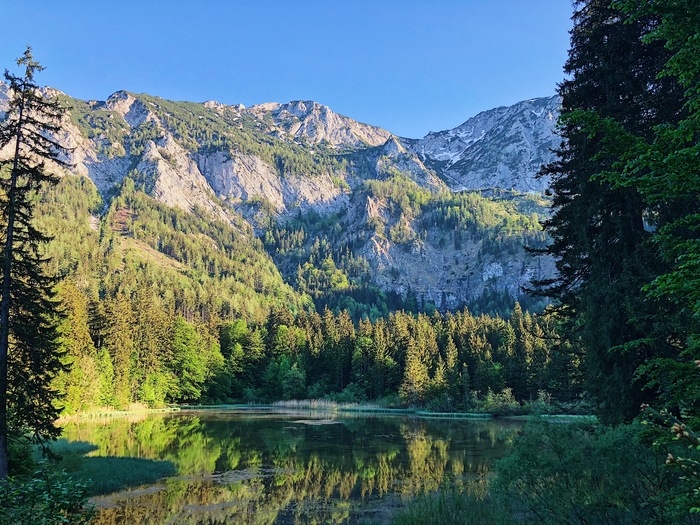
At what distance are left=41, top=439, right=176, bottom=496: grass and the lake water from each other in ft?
2.94

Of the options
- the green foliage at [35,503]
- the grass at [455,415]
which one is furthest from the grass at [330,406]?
the green foliage at [35,503]

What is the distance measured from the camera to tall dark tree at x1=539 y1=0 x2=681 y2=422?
17734mm

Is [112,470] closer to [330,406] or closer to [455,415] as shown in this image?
[455,415]

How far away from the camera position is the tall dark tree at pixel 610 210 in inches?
698

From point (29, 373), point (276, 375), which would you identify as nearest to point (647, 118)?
point (29, 373)

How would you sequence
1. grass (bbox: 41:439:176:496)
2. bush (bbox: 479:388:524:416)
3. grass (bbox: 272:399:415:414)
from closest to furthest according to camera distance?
grass (bbox: 41:439:176:496)
bush (bbox: 479:388:524:416)
grass (bbox: 272:399:415:414)

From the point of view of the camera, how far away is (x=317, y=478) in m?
28.3

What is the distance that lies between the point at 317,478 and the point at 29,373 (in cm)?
1589

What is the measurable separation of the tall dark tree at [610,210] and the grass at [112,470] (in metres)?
23.6

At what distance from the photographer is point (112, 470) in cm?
2802

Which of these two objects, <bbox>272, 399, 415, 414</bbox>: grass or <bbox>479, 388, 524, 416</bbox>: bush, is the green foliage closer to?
<bbox>479, 388, 524, 416</bbox>: bush

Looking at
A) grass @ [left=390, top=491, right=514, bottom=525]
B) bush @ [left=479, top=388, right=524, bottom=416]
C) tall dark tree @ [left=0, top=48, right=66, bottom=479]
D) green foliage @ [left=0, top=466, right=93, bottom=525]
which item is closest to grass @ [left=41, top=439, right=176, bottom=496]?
tall dark tree @ [left=0, top=48, right=66, bottom=479]

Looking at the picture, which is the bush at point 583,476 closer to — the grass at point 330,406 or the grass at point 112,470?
the grass at point 112,470

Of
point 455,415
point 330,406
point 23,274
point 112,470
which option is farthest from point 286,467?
point 330,406
